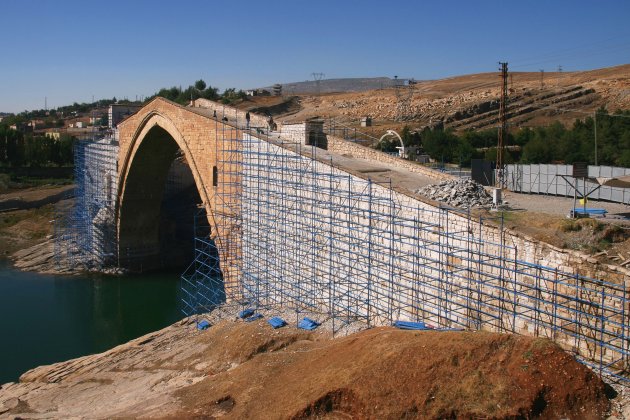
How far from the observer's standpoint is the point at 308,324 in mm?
10359

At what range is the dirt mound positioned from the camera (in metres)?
6.06

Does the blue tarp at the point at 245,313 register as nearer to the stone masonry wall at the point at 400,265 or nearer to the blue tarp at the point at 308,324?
the stone masonry wall at the point at 400,265

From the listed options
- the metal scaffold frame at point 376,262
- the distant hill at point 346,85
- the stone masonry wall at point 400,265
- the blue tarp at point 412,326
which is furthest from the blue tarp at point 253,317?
the distant hill at point 346,85

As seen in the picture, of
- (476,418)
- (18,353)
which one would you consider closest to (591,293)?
(476,418)

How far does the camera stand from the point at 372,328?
31.2 ft

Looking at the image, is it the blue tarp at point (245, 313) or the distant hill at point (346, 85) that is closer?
the blue tarp at point (245, 313)

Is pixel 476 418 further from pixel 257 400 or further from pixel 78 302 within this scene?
pixel 78 302

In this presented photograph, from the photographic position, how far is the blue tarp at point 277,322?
1066 centimetres

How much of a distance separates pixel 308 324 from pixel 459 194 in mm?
3445

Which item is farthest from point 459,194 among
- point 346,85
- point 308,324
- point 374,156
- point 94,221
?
point 346,85

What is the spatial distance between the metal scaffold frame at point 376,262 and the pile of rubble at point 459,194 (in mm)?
982

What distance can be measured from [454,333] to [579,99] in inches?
1603

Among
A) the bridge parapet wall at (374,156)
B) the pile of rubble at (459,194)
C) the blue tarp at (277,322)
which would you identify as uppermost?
the bridge parapet wall at (374,156)

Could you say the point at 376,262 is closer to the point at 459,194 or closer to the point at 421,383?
the point at 459,194
